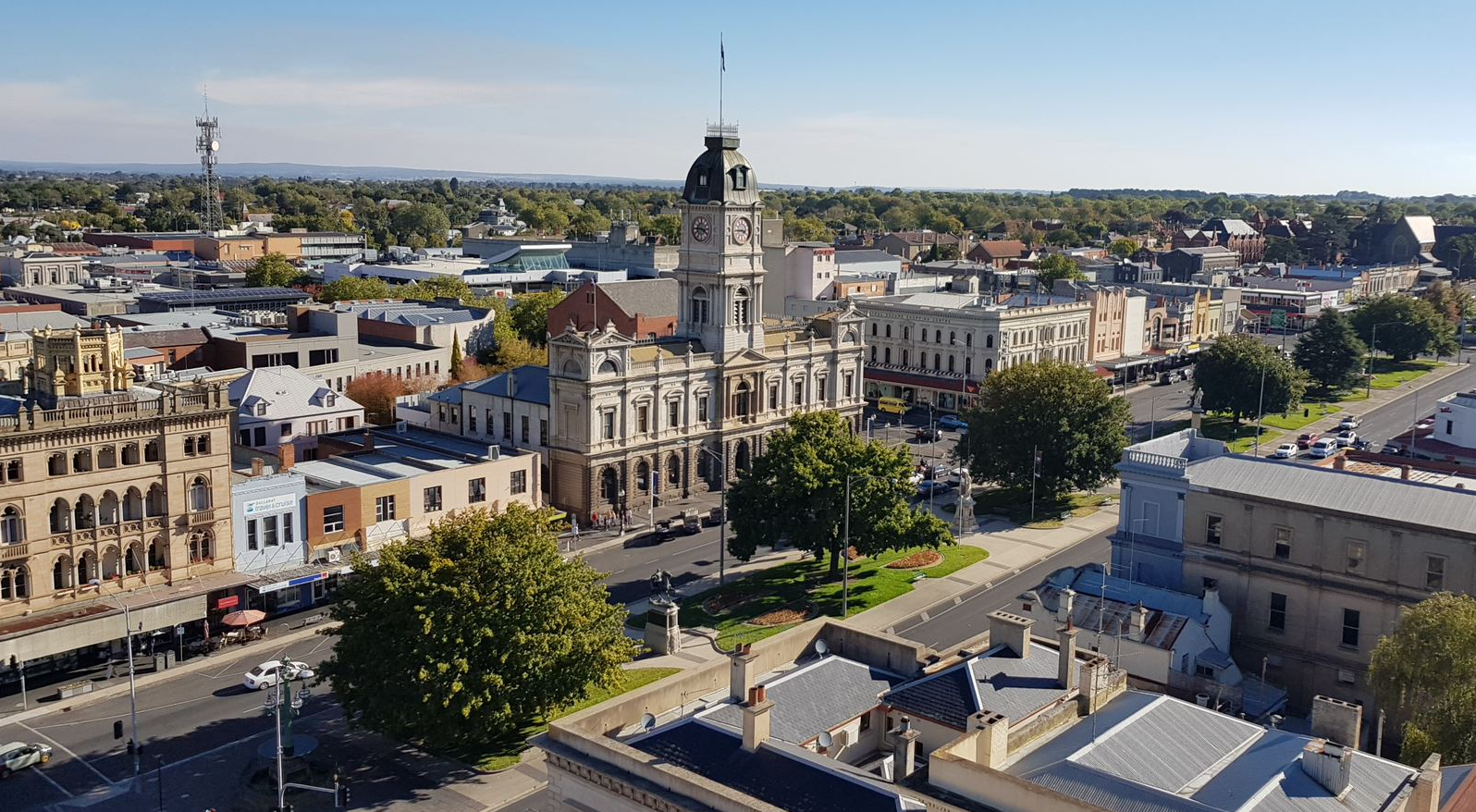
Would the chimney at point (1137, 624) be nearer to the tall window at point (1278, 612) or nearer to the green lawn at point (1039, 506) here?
the tall window at point (1278, 612)

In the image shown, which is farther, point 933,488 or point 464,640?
point 933,488

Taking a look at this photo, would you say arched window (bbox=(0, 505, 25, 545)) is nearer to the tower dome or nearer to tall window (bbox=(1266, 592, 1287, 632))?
the tower dome

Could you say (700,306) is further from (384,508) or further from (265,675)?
(265,675)

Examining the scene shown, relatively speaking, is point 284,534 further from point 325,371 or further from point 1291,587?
point 1291,587

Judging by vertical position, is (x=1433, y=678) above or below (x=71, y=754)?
above

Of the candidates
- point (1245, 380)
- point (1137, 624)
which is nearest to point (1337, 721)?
point (1137, 624)

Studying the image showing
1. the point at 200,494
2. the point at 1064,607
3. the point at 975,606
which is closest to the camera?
the point at 1064,607
